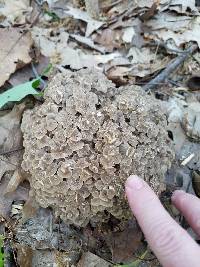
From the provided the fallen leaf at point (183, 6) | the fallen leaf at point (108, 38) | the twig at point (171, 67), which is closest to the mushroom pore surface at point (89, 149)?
the twig at point (171, 67)

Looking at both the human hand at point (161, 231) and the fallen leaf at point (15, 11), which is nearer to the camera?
the human hand at point (161, 231)

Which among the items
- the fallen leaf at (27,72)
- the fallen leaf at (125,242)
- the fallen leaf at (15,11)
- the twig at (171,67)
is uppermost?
the fallen leaf at (15,11)

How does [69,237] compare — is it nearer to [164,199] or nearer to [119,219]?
[119,219]

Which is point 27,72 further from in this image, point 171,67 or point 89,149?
point 171,67

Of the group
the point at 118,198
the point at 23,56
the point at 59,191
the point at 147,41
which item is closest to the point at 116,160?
the point at 118,198

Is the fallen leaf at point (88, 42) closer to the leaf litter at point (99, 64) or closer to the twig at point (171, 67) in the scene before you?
the leaf litter at point (99, 64)

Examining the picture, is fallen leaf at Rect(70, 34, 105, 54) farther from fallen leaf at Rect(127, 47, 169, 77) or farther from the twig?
the twig

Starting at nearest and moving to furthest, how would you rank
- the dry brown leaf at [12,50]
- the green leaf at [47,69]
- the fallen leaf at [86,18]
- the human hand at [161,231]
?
the human hand at [161,231]
the dry brown leaf at [12,50]
the green leaf at [47,69]
the fallen leaf at [86,18]
